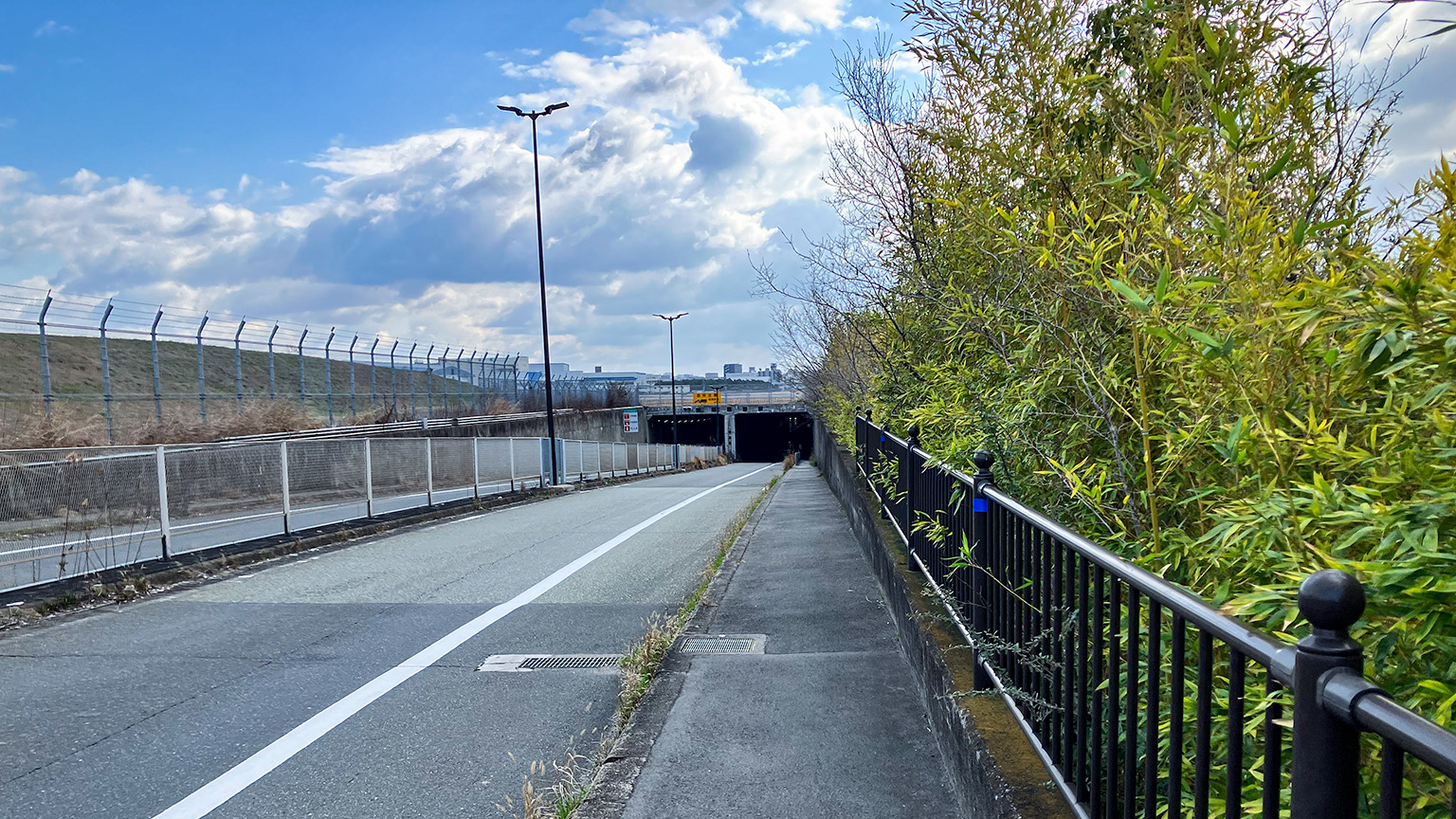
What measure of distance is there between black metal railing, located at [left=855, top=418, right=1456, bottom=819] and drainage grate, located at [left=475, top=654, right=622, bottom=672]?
264 centimetres

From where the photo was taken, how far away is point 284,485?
11.4 meters

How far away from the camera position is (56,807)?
3.64 m

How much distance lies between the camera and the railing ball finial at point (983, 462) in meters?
3.22

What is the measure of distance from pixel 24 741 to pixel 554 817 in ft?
10.4

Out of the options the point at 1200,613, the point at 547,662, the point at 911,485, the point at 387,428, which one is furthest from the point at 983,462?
the point at 387,428

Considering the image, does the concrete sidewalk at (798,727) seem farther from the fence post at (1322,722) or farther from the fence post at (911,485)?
the fence post at (1322,722)

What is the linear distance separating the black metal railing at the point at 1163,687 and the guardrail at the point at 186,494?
8816 millimetres

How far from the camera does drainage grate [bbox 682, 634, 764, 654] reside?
5.47m

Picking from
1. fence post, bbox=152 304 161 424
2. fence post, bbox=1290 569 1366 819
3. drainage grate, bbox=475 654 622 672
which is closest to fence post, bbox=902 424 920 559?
drainage grate, bbox=475 654 622 672

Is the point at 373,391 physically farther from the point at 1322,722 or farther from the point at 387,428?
the point at 1322,722

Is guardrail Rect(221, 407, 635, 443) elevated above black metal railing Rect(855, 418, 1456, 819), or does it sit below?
above

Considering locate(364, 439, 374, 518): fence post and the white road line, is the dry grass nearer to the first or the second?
the white road line

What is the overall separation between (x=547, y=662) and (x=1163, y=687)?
4.40 meters

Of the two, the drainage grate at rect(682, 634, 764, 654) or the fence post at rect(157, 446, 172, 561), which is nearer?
the drainage grate at rect(682, 634, 764, 654)
